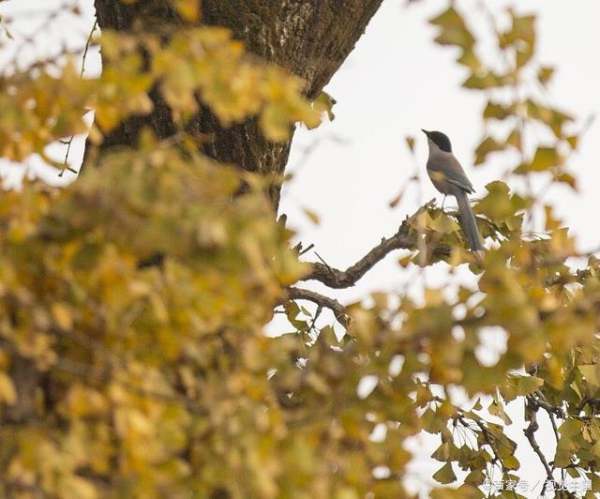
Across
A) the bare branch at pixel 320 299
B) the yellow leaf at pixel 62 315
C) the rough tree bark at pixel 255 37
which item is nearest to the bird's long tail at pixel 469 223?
the bare branch at pixel 320 299

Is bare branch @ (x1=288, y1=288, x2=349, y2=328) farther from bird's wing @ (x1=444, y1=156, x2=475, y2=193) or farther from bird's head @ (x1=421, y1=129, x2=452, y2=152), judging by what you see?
Answer: bird's head @ (x1=421, y1=129, x2=452, y2=152)

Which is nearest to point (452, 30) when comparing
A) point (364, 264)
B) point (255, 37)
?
point (255, 37)

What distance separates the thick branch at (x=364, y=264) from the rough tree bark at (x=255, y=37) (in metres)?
0.51

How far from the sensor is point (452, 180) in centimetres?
557

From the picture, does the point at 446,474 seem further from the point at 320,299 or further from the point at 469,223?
the point at 469,223

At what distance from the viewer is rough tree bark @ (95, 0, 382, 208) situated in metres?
4.58

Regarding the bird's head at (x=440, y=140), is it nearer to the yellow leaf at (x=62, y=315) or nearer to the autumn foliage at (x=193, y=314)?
the autumn foliage at (x=193, y=314)

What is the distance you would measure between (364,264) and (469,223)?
0.58 m

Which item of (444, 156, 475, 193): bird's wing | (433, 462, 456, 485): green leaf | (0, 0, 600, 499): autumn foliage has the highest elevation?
(0, 0, 600, 499): autumn foliage

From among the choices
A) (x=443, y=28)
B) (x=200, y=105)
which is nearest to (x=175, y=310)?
(x=443, y=28)

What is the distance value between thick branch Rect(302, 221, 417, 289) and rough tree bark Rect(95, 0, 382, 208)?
1.67 feet

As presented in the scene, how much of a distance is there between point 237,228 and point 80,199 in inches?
13.2

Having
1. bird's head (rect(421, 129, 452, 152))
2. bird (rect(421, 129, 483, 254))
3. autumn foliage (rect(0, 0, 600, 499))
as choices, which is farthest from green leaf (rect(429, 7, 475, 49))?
bird's head (rect(421, 129, 452, 152))

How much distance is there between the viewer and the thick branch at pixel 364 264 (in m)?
4.72
